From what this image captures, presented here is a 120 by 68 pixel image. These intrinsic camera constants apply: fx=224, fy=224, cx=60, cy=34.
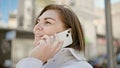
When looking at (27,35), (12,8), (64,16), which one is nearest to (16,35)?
(27,35)

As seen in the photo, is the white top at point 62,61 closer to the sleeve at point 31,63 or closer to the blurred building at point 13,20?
the sleeve at point 31,63

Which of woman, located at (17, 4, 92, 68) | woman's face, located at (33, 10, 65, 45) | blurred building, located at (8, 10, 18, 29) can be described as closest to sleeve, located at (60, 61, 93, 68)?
woman, located at (17, 4, 92, 68)

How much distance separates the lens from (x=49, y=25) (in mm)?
895

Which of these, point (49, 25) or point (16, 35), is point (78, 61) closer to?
point (49, 25)

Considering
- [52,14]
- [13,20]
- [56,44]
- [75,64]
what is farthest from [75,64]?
[13,20]

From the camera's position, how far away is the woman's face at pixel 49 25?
89cm

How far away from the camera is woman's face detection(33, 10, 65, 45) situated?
889mm

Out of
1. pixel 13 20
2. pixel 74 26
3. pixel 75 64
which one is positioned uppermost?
pixel 74 26

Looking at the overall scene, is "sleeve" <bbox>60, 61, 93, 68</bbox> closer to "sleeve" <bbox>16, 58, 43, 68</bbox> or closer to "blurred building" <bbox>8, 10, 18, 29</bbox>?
"sleeve" <bbox>16, 58, 43, 68</bbox>

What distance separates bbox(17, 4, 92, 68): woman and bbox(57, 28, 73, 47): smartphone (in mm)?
14

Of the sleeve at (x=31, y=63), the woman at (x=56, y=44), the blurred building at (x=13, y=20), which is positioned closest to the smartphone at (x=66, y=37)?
the woman at (x=56, y=44)

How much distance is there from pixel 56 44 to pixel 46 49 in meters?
0.04

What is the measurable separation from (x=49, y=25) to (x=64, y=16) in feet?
0.27

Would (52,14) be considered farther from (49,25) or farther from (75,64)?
(75,64)
